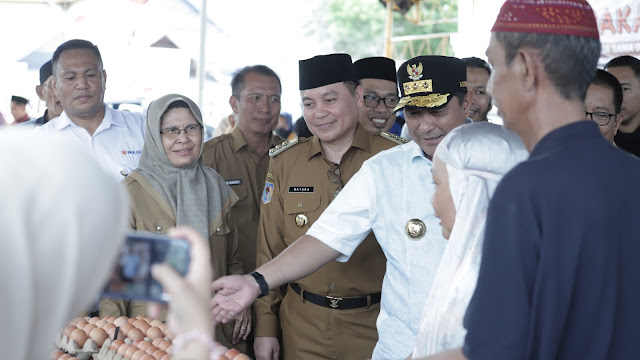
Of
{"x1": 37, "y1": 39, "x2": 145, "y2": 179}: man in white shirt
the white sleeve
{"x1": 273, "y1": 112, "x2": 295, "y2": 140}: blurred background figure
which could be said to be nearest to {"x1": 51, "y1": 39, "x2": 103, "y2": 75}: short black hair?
{"x1": 37, "y1": 39, "x2": 145, "y2": 179}: man in white shirt

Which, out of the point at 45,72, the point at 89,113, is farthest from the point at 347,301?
the point at 45,72

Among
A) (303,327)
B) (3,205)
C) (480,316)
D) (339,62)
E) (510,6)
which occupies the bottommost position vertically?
(303,327)

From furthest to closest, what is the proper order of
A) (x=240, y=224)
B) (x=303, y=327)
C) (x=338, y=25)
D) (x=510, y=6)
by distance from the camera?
(x=338, y=25), (x=240, y=224), (x=303, y=327), (x=510, y=6)

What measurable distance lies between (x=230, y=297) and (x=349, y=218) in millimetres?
483

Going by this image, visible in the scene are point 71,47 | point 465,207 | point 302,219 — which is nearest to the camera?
point 465,207

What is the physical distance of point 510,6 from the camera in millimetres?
1400

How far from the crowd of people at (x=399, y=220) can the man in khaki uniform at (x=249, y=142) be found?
583 mm

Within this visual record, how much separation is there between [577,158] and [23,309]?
98 cm

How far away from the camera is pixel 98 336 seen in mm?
2404

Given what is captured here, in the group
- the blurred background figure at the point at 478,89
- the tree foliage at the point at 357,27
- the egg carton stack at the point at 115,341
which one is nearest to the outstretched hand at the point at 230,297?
the egg carton stack at the point at 115,341

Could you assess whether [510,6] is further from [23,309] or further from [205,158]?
[205,158]

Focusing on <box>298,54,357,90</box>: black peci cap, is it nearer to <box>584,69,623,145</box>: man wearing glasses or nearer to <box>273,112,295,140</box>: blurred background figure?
<box>584,69,623,145</box>: man wearing glasses

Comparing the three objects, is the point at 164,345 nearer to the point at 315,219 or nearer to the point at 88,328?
the point at 88,328

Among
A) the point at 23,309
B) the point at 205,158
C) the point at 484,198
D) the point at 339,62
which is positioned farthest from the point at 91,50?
the point at 23,309
